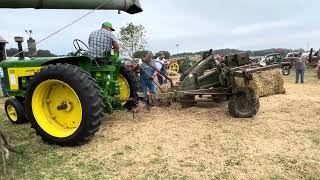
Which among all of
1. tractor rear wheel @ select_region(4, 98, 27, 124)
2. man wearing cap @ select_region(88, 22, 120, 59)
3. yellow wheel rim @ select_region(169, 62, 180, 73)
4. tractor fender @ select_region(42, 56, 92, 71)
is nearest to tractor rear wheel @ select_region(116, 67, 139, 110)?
man wearing cap @ select_region(88, 22, 120, 59)

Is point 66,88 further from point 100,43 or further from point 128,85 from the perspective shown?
point 128,85

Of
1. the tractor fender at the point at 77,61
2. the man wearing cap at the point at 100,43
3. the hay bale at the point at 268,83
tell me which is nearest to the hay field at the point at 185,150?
the tractor fender at the point at 77,61

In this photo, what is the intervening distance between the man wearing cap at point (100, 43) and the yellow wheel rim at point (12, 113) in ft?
6.97

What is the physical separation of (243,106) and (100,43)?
2.96 metres

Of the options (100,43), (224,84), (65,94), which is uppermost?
(100,43)

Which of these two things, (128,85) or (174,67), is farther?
(174,67)

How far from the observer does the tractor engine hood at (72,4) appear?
172 inches

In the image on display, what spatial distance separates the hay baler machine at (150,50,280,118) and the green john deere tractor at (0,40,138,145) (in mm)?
1273

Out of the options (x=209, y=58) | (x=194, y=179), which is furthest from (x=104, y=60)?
(x=194, y=179)

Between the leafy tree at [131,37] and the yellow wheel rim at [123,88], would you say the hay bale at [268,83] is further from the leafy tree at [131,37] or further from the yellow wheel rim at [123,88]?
the leafy tree at [131,37]

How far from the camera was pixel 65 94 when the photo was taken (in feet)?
20.8

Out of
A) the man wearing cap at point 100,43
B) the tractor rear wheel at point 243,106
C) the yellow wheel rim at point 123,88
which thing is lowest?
the tractor rear wheel at point 243,106

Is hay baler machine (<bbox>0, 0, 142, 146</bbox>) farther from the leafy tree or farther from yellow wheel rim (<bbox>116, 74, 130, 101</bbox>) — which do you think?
the leafy tree

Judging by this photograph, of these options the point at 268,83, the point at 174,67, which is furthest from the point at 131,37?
the point at 268,83
